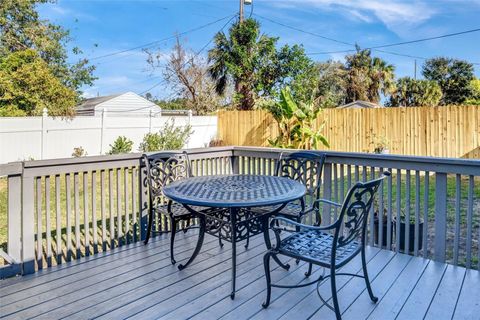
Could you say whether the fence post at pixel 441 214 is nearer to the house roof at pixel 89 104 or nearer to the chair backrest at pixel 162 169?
the chair backrest at pixel 162 169

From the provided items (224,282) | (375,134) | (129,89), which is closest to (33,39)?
(129,89)

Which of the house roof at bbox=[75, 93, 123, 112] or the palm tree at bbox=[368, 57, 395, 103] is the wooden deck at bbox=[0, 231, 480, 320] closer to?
the house roof at bbox=[75, 93, 123, 112]

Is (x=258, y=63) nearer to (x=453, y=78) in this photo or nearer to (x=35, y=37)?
(x=35, y=37)

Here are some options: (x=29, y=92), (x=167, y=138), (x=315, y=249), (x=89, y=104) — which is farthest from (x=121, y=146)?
(x=89, y=104)

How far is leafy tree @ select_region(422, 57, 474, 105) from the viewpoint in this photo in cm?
1828

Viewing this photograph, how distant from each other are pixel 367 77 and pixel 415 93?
10.2 ft

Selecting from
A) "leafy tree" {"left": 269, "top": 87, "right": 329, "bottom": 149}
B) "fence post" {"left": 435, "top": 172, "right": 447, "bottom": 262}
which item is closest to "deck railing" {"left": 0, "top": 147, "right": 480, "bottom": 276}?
"fence post" {"left": 435, "top": 172, "right": 447, "bottom": 262}

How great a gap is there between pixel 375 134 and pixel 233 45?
6.44m

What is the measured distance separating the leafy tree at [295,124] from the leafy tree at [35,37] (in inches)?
396

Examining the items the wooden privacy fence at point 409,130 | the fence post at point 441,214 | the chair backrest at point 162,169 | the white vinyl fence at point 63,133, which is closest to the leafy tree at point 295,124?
the wooden privacy fence at point 409,130

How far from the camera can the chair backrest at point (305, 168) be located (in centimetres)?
323

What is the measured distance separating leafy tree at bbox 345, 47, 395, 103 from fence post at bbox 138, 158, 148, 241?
1869 cm

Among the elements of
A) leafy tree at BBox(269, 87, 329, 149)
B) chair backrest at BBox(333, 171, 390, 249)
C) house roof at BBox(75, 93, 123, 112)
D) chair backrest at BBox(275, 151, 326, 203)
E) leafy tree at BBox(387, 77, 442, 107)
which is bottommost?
chair backrest at BBox(333, 171, 390, 249)

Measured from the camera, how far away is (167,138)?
33.1 feet
